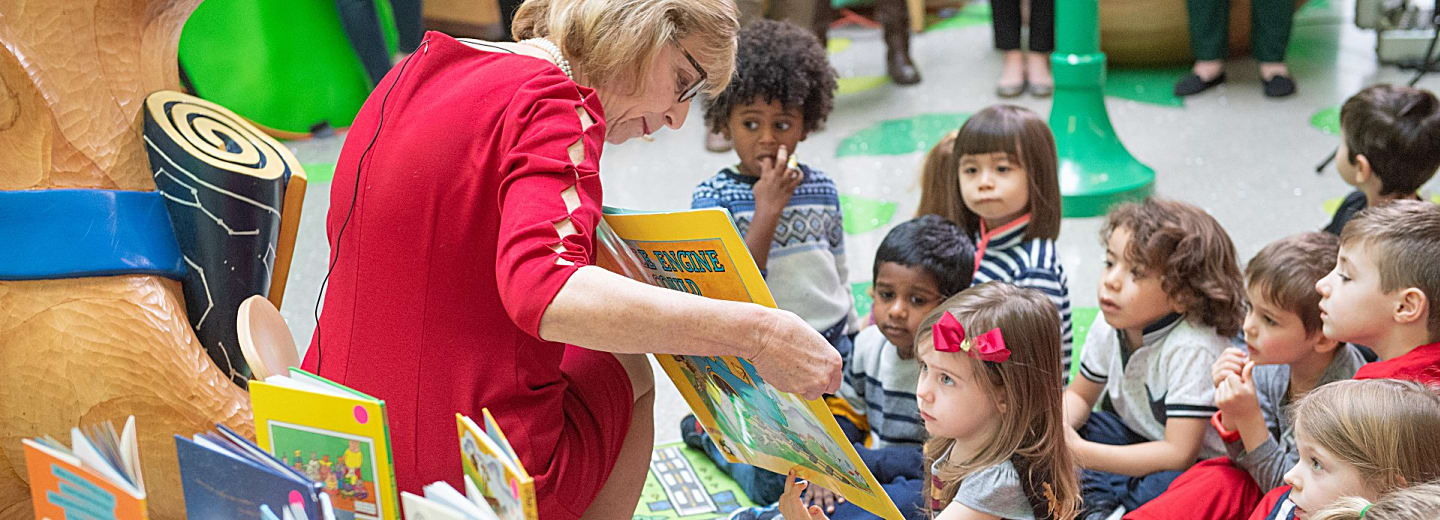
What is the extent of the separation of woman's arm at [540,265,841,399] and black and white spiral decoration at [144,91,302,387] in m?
0.70

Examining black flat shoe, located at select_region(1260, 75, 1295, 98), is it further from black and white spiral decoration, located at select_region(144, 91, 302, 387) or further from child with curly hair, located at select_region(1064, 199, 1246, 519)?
black and white spiral decoration, located at select_region(144, 91, 302, 387)

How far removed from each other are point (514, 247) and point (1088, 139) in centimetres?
300

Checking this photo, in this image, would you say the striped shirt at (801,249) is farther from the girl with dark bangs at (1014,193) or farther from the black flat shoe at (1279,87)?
the black flat shoe at (1279,87)

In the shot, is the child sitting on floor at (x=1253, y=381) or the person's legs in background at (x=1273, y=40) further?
the person's legs in background at (x=1273, y=40)

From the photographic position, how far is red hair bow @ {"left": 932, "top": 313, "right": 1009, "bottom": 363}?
1741mm

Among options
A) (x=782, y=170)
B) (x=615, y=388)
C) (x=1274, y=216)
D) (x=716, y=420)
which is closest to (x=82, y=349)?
(x=615, y=388)

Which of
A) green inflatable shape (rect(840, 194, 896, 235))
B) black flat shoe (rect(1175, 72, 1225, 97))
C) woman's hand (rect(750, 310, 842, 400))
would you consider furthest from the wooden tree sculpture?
black flat shoe (rect(1175, 72, 1225, 97))

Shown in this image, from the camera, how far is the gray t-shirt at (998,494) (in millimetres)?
1759

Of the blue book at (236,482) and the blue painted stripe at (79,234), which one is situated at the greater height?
the blue painted stripe at (79,234)

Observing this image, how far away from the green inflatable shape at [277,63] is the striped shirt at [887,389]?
108 inches

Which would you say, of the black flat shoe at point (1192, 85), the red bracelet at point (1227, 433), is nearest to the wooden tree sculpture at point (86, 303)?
the red bracelet at point (1227, 433)

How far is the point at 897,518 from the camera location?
1525 mm

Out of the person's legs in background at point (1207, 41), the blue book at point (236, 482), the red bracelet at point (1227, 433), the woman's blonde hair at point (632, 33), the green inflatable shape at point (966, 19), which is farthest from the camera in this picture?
the green inflatable shape at point (966, 19)

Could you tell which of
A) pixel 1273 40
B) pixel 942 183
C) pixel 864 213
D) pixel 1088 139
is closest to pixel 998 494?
pixel 942 183
